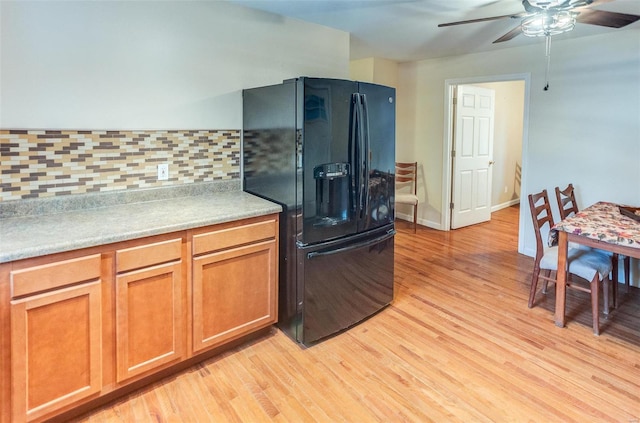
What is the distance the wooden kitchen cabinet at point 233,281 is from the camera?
2143 millimetres

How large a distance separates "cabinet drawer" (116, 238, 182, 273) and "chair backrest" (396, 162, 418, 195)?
13.3ft

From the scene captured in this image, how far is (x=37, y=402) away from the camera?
1667 millimetres

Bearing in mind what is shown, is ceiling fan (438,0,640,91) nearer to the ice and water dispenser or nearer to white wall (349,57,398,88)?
the ice and water dispenser

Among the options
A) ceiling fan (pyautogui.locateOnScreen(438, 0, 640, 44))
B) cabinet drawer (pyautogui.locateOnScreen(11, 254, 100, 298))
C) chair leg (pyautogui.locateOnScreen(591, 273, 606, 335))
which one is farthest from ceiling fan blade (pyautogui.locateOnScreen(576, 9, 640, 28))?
cabinet drawer (pyautogui.locateOnScreen(11, 254, 100, 298))

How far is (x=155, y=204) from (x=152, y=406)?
1.15 meters

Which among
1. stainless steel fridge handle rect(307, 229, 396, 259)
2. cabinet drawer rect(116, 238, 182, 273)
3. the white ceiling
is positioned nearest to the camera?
cabinet drawer rect(116, 238, 182, 273)

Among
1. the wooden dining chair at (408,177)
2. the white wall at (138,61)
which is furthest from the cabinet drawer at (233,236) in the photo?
the wooden dining chair at (408,177)

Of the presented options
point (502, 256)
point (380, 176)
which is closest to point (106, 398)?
point (380, 176)

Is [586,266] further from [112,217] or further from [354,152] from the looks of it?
[112,217]

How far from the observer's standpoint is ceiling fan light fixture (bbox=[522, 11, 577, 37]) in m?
2.18

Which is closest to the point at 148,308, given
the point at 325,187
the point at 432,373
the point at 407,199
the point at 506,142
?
the point at 325,187

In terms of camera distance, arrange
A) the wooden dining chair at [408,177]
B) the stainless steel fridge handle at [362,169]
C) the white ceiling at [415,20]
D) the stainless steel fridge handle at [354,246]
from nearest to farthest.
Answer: the stainless steel fridge handle at [354,246], the stainless steel fridge handle at [362,169], the white ceiling at [415,20], the wooden dining chair at [408,177]

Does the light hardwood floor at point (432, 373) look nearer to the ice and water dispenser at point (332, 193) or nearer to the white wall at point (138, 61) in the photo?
the ice and water dispenser at point (332, 193)

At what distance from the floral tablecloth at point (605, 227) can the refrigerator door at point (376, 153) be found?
117 centimetres
